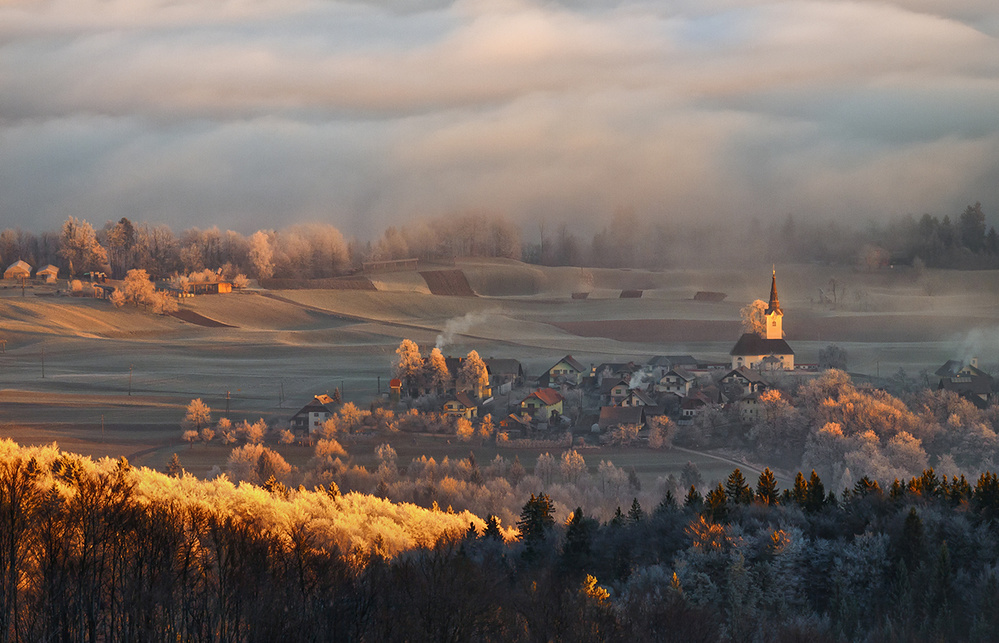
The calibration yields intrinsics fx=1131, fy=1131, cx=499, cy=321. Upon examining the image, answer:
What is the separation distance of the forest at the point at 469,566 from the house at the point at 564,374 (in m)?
41.1

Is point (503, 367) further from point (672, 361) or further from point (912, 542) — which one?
point (912, 542)

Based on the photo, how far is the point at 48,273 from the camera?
12031 cm

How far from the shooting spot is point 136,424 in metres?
61.2

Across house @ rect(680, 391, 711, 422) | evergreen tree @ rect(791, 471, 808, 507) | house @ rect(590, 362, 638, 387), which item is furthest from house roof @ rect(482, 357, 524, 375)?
evergreen tree @ rect(791, 471, 808, 507)

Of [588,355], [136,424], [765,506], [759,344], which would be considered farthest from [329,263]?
[765,506]

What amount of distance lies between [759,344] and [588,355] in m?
16.7

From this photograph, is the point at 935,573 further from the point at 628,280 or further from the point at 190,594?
the point at 628,280

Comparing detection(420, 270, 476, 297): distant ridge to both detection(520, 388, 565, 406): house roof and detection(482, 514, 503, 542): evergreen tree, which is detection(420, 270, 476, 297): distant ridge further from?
detection(482, 514, 503, 542): evergreen tree

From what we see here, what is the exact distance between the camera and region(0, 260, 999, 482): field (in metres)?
61.8

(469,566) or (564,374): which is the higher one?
(469,566)

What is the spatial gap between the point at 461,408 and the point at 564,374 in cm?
1419

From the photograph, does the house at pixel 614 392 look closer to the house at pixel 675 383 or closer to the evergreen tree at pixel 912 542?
the house at pixel 675 383

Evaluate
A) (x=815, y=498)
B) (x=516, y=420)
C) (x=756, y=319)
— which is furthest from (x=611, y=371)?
(x=815, y=498)

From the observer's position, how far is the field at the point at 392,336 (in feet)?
203
